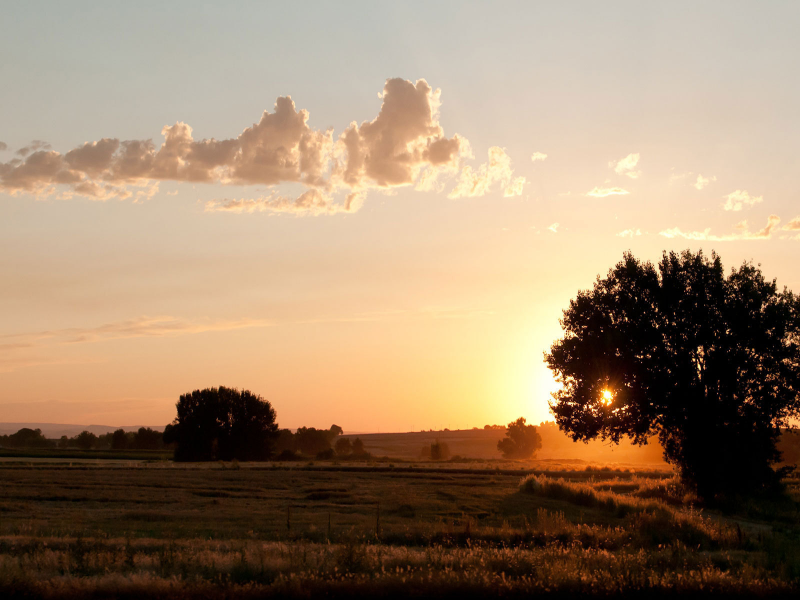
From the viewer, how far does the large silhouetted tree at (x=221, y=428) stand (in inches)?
4146

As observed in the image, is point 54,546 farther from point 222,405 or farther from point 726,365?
point 222,405

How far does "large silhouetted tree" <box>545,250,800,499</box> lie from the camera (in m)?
32.6

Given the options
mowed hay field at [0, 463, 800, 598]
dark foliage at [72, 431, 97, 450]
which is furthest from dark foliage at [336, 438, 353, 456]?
mowed hay field at [0, 463, 800, 598]

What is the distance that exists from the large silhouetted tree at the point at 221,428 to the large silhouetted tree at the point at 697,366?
82.9 metres

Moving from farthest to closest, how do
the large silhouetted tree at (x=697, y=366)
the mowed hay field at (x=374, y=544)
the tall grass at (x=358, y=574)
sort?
1. the large silhouetted tree at (x=697, y=366)
2. the mowed hay field at (x=374, y=544)
3. the tall grass at (x=358, y=574)

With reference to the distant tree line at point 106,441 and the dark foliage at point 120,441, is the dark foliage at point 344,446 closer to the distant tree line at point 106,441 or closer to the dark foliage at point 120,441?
the distant tree line at point 106,441

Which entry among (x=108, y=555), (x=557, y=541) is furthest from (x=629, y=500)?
(x=108, y=555)

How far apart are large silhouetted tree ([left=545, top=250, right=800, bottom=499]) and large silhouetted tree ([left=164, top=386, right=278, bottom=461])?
8295cm

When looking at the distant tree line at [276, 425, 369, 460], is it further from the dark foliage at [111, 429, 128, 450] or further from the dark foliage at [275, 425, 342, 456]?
the dark foliage at [111, 429, 128, 450]

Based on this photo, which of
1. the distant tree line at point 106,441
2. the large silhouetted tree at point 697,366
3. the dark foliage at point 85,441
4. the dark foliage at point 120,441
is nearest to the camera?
the large silhouetted tree at point 697,366

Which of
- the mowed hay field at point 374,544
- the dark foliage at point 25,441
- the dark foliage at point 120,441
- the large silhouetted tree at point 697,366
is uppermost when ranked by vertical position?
the large silhouetted tree at point 697,366

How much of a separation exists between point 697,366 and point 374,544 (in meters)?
21.4

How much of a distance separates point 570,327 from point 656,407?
6.22 meters

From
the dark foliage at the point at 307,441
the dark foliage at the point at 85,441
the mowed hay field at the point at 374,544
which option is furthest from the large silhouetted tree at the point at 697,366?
the dark foliage at the point at 85,441
